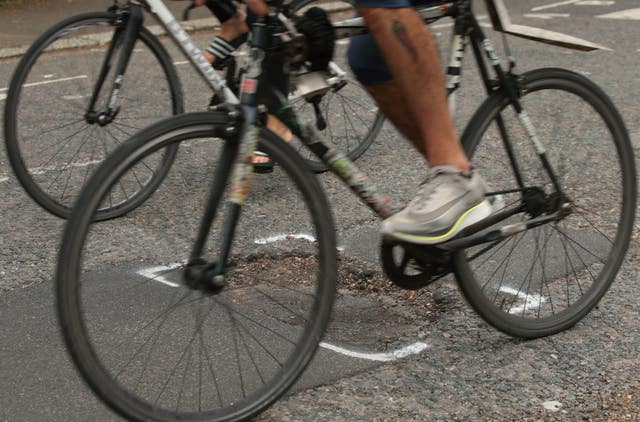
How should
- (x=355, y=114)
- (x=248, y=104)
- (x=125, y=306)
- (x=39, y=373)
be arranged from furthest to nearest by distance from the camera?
(x=355, y=114)
(x=125, y=306)
(x=39, y=373)
(x=248, y=104)

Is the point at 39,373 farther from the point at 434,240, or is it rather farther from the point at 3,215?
the point at 3,215

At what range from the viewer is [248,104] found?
2.63 meters

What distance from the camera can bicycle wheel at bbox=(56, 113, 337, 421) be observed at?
2.47 meters

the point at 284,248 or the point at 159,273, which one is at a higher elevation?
the point at 159,273

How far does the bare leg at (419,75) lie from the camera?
2809 mm

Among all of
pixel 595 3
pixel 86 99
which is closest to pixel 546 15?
pixel 595 3

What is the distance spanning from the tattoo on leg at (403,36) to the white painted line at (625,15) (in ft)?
25.2

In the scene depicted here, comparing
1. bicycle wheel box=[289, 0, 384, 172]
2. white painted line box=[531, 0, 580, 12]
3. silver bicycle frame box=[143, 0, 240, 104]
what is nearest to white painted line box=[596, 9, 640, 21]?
white painted line box=[531, 0, 580, 12]

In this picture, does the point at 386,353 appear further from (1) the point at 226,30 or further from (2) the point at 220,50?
(1) the point at 226,30

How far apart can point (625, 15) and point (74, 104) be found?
22.8 ft

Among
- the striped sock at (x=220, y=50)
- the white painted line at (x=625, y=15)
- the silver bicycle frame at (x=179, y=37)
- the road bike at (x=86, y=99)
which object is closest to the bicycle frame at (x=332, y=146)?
the silver bicycle frame at (x=179, y=37)

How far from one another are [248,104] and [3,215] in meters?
2.42

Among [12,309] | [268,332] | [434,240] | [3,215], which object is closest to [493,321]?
[434,240]

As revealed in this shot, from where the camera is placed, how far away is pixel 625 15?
1012 centimetres
